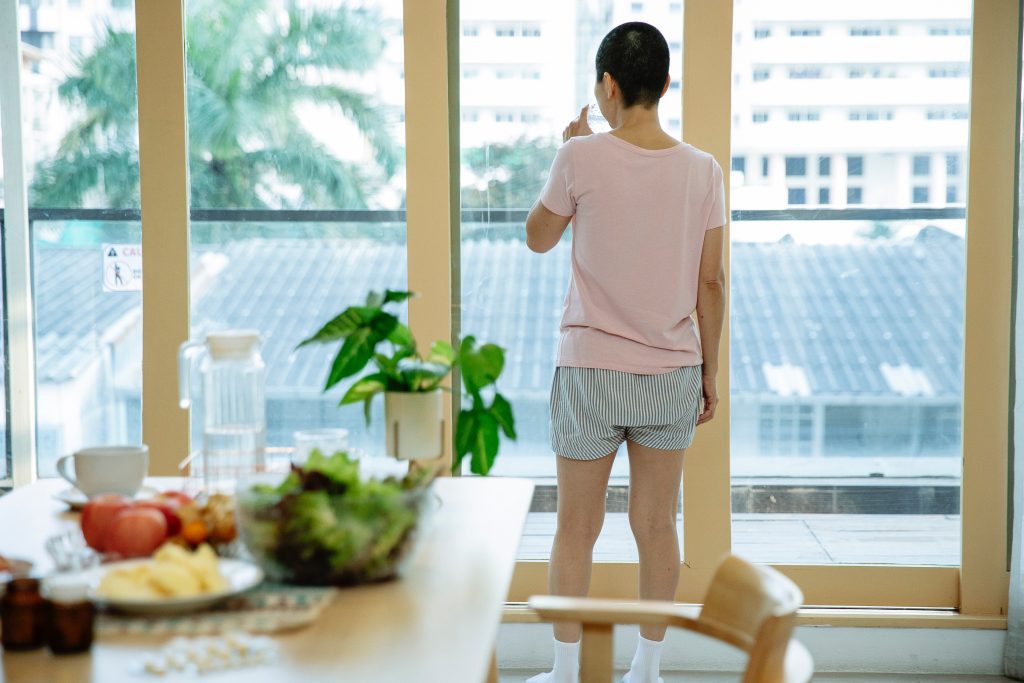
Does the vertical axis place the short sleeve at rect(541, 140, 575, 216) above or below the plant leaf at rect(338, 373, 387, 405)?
above

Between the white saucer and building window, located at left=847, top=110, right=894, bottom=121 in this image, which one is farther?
building window, located at left=847, top=110, right=894, bottom=121

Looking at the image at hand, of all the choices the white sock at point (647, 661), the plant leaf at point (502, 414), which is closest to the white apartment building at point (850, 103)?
the white sock at point (647, 661)

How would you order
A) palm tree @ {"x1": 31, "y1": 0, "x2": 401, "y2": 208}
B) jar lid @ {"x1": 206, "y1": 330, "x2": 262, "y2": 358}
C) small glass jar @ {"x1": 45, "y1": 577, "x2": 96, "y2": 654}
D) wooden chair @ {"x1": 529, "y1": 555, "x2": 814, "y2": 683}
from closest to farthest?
small glass jar @ {"x1": 45, "y1": 577, "x2": 96, "y2": 654}
wooden chair @ {"x1": 529, "y1": 555, "x2": 814, "y2": 683}
jar lid @ {"x1": 206, "y1": 330, "x2": 262, "y2": 358}
palm tree @ {"x1": 31, "y1": 0, "x2": 401, "y2": 208}

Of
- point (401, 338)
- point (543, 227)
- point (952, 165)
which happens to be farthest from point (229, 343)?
point (952, 165)

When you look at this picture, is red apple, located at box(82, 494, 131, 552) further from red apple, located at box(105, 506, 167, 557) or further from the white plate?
the white plate

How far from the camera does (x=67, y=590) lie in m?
1.11

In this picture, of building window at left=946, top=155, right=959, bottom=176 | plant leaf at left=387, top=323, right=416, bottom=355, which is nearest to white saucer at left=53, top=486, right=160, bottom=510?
plant leaf at left=387, top=323, right=416, bottom=355

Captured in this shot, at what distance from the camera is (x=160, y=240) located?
3.01 meters

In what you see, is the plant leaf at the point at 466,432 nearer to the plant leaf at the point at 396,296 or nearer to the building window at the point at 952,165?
the plant leaf at the point at 396,296

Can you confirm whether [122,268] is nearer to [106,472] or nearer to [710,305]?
[106,472]

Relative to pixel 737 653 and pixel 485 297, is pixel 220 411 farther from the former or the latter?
pixel 737 653

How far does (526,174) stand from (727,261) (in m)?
0.60

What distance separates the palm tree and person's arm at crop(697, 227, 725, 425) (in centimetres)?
99

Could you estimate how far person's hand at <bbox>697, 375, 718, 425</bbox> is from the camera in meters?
2.56
